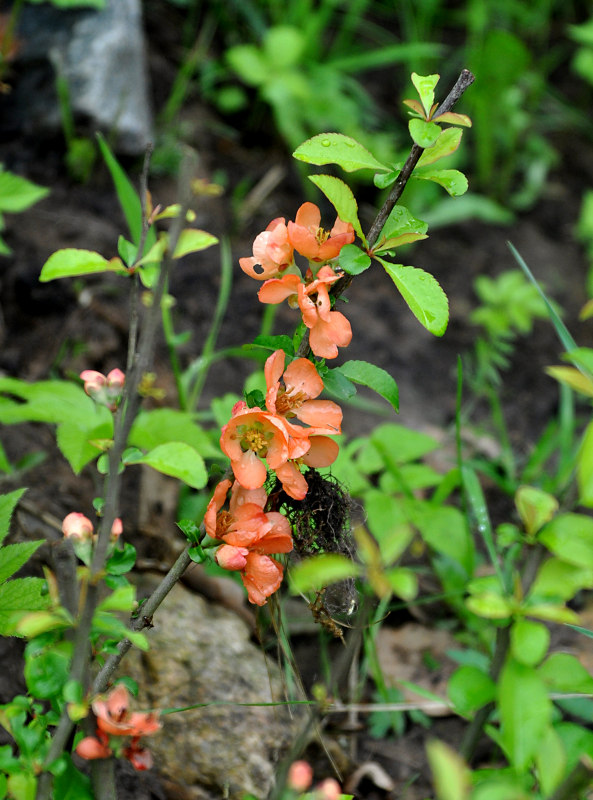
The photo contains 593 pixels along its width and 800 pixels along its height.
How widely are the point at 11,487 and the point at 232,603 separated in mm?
584

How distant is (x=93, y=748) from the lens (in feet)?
2.78

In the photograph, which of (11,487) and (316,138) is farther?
(11,487)

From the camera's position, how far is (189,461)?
1.10 metres

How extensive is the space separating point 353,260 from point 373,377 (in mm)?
166

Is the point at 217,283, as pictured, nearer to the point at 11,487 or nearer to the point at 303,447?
the point at 11,487

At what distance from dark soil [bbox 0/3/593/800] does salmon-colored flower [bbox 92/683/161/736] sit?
506mm

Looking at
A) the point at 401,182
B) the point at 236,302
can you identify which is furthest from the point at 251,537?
the point at 236,302

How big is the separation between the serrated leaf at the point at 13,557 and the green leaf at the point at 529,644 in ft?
2.30

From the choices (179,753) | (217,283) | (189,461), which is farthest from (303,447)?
(217,283)

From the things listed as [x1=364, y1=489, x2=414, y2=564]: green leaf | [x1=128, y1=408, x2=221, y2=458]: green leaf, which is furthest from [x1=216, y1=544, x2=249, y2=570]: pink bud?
[x1=364, y1=489, x2=414, y2=564]: green leaf

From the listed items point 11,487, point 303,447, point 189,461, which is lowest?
point 11,487

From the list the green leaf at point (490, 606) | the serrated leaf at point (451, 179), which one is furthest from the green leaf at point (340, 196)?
the green leaf at point (490, 606)

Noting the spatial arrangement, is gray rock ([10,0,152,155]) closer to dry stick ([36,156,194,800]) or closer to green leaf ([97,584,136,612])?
dry stick ([36,156,194,800])

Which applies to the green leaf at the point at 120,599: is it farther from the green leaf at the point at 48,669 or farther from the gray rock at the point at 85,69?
the gray rock at the point at 85,69
